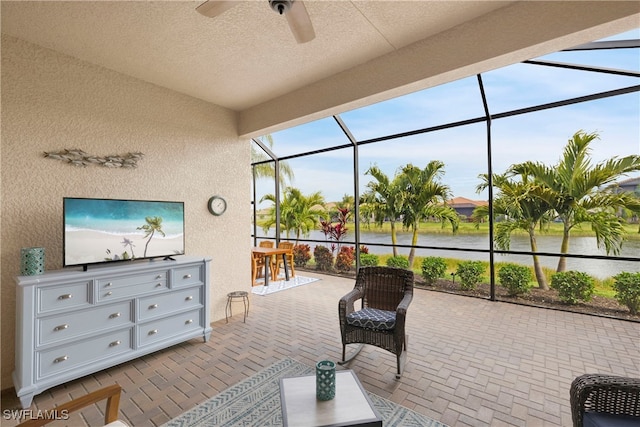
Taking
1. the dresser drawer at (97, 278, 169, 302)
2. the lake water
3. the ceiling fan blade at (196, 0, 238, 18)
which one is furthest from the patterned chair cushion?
the lake water

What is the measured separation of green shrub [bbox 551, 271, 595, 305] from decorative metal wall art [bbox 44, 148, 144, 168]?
243 inches

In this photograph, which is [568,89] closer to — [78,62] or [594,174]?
[594,174]

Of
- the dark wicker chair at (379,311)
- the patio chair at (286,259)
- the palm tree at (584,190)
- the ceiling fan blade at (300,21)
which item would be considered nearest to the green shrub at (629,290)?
the palm tree at (584,190)

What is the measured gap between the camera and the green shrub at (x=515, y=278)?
4820 millimetres

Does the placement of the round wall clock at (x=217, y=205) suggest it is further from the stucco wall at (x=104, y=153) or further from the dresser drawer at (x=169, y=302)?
the dresser drawer at (x=169, y=302)

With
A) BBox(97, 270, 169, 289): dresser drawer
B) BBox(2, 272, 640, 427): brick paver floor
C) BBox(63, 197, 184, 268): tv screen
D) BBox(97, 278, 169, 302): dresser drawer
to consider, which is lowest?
BBox(2, 272, 640, 427): brick paver floor

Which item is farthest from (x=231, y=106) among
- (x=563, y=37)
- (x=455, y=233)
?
(x=455, y=233)

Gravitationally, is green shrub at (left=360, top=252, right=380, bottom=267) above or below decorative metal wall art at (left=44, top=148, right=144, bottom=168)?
below

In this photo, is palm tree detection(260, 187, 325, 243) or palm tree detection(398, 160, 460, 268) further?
palm tree detection(260, 187, 325, 243)

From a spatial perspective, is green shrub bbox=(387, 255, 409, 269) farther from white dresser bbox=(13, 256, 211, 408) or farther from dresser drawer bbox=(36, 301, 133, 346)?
dresser drawer bbox=(36, 301, 133, 346)

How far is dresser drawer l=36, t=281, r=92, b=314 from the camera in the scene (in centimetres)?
Answer: 232

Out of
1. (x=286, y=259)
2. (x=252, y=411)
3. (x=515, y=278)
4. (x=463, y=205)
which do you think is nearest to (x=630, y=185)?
(x=515, y=278)

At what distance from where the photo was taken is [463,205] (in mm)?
5684

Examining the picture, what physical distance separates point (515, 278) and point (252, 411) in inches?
184
